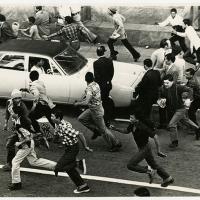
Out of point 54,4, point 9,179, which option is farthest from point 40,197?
point 54,4

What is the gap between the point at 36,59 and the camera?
1406 cm

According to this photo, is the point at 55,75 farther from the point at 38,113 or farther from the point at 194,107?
the point at 194,107

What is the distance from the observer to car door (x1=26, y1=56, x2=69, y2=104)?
551 inches

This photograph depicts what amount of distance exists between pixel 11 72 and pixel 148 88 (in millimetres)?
3389

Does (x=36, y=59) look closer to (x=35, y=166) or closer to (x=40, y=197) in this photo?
(x=35, y=166)

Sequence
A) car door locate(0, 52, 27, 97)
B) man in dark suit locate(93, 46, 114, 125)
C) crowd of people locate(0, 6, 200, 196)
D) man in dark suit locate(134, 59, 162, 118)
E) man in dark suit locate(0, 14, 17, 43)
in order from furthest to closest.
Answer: man in dark suit locate(0, 14, 17, 43), car door locate(0, 52, 27, 97), man in dark suit locate(93, 46, 114, 125), man in dark suit locate(134, 59, 162, 118), crowd of people locate(0, 6, 200, 196)

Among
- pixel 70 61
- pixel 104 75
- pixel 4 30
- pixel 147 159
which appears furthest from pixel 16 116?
pixel 4 30

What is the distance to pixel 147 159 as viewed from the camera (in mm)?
10727

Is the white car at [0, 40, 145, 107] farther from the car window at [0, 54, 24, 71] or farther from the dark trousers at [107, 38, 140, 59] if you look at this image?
the dark trousers at [107, 38, 140, 59]

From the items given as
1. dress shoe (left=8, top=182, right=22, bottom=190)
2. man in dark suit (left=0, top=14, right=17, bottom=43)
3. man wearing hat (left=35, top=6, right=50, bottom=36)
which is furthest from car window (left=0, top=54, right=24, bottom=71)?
dress shoe (left=8, top=182, right=22, bottom=190)

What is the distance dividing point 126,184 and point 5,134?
135 inches

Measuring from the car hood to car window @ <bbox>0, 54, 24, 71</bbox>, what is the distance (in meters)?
1.45

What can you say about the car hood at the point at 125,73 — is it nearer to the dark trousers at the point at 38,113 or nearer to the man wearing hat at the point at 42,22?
the dark trousers at the point at 38,113

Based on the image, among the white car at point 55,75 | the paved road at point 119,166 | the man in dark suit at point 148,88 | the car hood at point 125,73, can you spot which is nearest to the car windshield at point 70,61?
the white car at point 55,75
